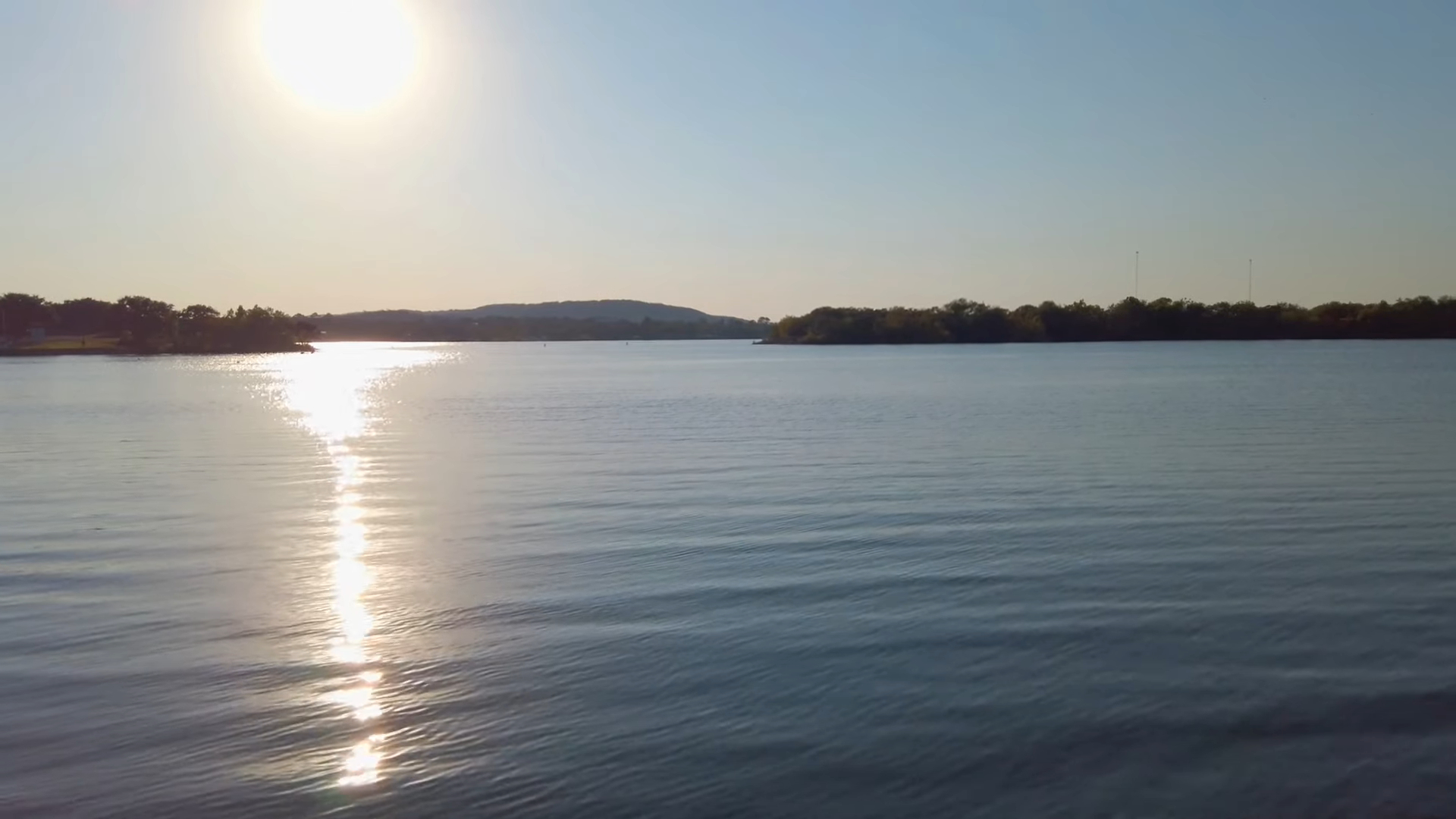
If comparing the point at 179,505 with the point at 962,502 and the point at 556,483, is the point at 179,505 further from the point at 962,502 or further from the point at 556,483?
the point at 962,502

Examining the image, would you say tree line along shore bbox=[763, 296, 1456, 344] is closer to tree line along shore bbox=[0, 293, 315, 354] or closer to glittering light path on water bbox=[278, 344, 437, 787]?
tree line along shore bbox=[0, 293, 315, 354]

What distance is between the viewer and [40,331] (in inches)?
6275

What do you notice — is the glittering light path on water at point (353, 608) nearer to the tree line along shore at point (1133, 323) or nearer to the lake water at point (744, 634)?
the lake water at point (744, 634)

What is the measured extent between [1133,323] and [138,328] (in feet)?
409

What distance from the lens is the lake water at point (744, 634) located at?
746 cm

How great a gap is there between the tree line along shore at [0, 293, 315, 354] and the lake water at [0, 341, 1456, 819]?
144 meters

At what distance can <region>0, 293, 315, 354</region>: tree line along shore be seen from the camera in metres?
155

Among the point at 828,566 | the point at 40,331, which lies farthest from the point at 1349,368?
the point at 40,331

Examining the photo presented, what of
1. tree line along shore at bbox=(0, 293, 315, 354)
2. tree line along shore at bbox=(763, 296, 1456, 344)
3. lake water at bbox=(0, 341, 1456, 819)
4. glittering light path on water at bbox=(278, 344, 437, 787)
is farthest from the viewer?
tree line along shore at bbox=(0, 293, 315, 354)

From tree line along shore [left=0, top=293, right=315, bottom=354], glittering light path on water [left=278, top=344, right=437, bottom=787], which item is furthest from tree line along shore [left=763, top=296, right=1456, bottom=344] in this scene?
glittering light path on water [left=278, top=344, right=437, bottom=787]

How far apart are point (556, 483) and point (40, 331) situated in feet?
536

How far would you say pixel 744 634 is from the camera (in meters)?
10.6

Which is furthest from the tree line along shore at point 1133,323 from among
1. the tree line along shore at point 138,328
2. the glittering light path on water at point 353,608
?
the glittering light path on water at point 353,608

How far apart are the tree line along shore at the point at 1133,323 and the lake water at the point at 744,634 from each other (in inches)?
4778
